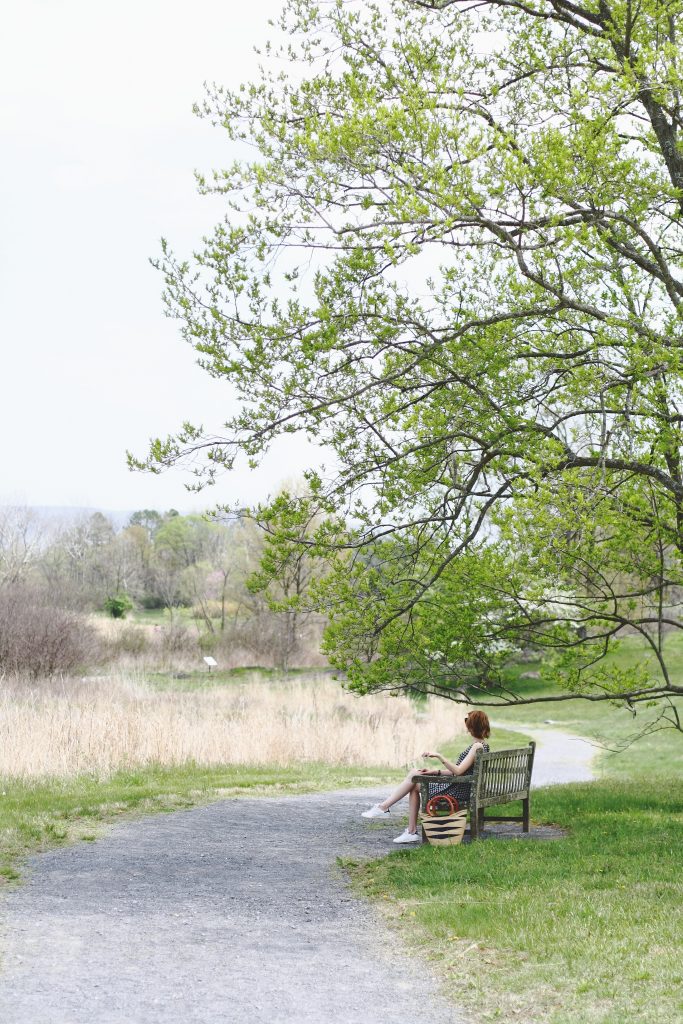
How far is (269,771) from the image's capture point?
14961mm

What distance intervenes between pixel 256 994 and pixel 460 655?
587cm

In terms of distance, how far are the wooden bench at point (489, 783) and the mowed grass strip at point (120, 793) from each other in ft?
10.4

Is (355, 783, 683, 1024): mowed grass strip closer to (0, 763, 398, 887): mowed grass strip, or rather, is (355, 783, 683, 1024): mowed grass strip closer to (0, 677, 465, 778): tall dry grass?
(0, 763, 398, 887): mowed grass strip

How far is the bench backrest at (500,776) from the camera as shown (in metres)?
9.47

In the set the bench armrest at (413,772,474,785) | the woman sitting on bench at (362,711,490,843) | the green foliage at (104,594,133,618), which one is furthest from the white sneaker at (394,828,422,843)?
the green foliage at (104,594,133,618)

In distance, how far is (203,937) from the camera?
21.3 ft

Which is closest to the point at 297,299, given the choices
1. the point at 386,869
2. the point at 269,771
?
the point at 386,869

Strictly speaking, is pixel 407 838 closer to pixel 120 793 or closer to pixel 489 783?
pixel 489 783

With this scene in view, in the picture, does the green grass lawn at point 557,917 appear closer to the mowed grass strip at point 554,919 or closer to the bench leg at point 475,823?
the mowed grass strip at point 554,919

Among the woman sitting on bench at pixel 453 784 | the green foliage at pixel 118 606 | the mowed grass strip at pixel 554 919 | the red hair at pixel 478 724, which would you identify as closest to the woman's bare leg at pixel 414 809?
A: the woman sitting on bench at pixel 453 784

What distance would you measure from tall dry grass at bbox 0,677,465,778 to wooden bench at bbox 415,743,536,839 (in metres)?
5.47

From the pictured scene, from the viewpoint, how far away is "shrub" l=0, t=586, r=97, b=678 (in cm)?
2853

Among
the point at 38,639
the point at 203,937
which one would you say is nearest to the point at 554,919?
the point at 203,937

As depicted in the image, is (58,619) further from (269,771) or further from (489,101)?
(489,101)
